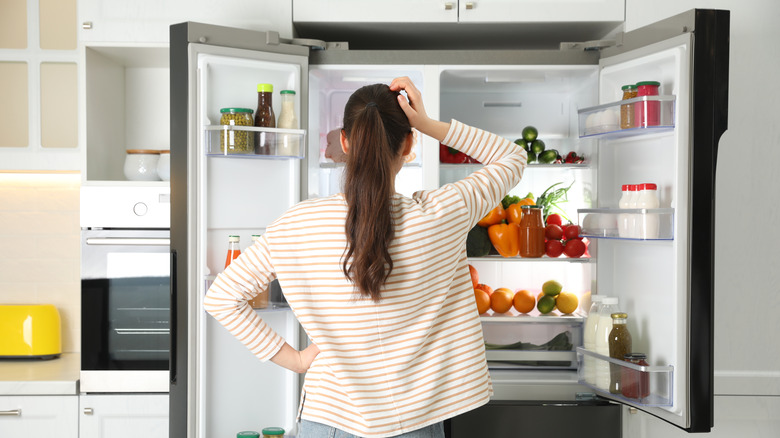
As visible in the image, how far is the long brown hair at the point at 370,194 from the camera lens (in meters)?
0.99

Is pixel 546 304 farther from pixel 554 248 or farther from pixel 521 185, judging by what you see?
pixel 521 185

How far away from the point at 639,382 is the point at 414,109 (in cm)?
113

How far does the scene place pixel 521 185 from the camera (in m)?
2.46

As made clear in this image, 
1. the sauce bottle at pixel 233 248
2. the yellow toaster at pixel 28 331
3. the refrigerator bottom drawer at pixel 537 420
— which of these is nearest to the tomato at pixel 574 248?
the refrigerator bottom drawer at pixel 537 420

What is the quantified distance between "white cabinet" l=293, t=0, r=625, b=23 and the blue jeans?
4.82 ft

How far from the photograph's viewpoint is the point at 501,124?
247 centimetres

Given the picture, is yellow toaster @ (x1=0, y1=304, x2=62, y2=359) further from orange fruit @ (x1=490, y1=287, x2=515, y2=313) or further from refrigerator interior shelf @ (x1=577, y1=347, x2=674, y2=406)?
refrigerator interior shelf @ (x1=577, y1=347, x2=674, y2=406)

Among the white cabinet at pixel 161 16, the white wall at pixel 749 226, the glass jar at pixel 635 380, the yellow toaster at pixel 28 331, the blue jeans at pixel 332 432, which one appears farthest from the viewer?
the yellow toaster at pixel 28 331

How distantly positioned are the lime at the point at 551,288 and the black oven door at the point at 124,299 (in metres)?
1.33

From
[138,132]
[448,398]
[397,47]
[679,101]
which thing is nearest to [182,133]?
[138,132]

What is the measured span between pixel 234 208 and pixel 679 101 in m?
1.32

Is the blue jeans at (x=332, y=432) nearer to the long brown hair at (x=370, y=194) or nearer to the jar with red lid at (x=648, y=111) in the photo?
the long brown hair at (x=370, y=194)

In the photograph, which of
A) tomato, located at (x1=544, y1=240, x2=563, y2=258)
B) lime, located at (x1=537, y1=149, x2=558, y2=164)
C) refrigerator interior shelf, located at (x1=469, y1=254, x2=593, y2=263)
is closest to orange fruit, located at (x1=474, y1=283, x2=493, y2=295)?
refrigerator interior shelf, located at (x1=469, y1=254, x2=593, y2=263)

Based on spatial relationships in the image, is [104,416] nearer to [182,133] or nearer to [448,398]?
[182,133]
